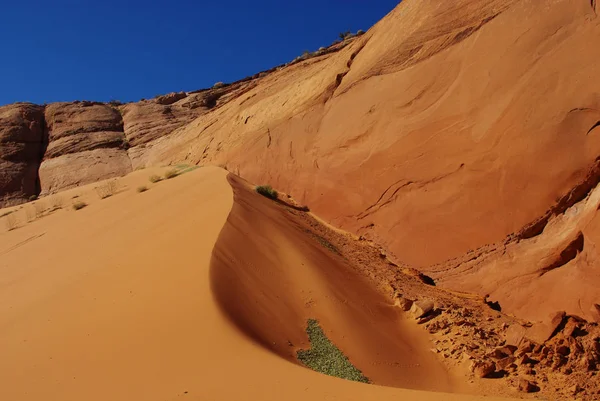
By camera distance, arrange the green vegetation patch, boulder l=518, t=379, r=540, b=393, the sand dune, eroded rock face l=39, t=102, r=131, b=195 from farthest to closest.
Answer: eroded rock face l=39, t=102, r=131, b=195 < the green vegetation patch < boulder l=518, t=379, r=540, b=393 < the sand dune

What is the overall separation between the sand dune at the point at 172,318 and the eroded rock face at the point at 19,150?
14.0m

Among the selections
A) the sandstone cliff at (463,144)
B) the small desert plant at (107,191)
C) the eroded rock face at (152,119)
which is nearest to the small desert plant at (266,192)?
the sandstone cliff at (463,144)

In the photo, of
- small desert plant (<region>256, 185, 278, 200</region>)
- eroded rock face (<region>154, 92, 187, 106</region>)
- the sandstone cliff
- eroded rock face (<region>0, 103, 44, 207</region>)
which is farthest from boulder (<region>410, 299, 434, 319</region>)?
eroded rock face (<region>154, 92, 187, 106</region>)

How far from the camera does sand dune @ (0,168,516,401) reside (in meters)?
4.33

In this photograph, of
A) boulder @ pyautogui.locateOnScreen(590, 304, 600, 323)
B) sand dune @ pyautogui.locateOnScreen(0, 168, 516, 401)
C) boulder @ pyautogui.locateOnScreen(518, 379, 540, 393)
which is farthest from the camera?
boulder @ pyautogui.locateOnScreen(590, 304, 600, 323)

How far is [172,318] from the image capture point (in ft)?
17.4

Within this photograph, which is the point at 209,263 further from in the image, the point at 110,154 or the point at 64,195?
the point at 110,154

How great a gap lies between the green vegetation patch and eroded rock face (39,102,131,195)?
16.9 meters

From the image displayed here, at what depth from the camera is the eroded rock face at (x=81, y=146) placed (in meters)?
21.2

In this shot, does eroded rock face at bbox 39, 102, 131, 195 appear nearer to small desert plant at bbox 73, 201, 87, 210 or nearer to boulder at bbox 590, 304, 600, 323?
small desert plant at bbox 73, 201, 87, 210

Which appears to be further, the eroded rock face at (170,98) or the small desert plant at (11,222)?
the eroded rock face at (170,98)

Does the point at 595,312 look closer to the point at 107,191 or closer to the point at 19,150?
the point at 107,191

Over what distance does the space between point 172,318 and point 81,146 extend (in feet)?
66.4

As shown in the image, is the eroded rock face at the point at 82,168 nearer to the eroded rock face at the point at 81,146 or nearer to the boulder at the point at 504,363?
the eroded rock face at the point at 81,146
